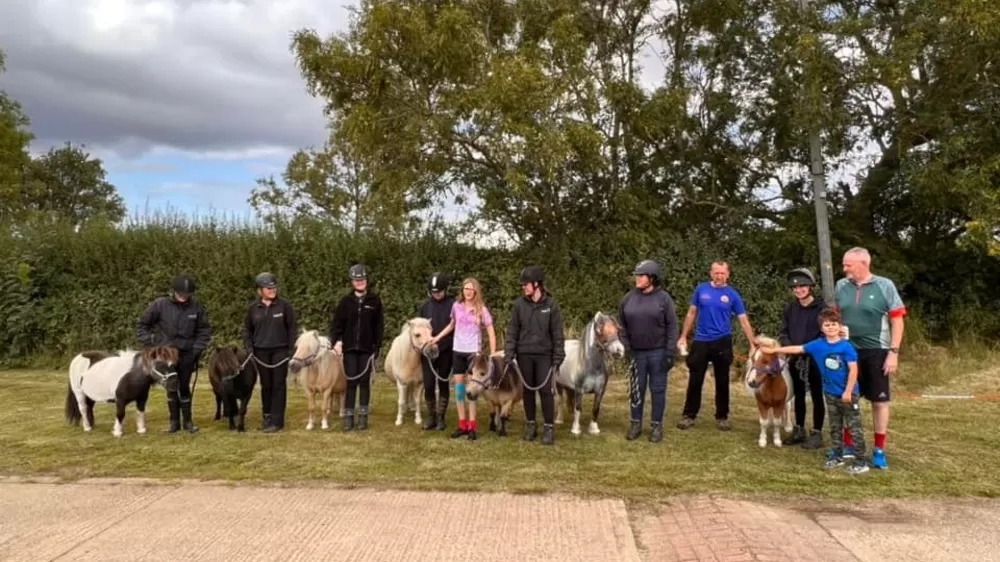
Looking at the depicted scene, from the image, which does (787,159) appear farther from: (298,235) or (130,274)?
(130,274)

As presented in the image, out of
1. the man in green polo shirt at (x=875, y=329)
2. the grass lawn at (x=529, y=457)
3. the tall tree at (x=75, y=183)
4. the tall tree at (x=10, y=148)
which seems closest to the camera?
the grass lawn at (x=529, y=457)

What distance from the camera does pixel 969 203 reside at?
35.3 ft

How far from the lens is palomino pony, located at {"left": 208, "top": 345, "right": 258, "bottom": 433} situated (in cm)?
791

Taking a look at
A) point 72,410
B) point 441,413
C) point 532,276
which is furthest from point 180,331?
point 532,276

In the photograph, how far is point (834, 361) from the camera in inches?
240

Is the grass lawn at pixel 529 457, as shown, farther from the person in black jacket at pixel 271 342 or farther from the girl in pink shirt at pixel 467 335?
the person in black jacket at pixel 271 342

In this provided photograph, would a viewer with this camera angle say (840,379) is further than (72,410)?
No

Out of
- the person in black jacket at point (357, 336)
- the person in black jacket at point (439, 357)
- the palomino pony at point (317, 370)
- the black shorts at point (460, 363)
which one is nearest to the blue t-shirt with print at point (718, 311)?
the black shorts at point (460, 363)

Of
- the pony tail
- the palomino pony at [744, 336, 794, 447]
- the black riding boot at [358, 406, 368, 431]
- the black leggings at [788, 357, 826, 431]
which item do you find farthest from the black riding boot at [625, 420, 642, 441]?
the pony tail

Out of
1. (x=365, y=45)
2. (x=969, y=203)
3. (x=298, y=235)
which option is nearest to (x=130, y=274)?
(x=298, y=235)

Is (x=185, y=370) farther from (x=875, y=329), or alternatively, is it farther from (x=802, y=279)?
(x=875, y=329)

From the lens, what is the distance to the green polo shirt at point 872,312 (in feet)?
19.8

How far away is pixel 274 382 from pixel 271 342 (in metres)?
0.49

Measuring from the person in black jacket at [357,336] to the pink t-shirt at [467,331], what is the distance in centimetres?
105
